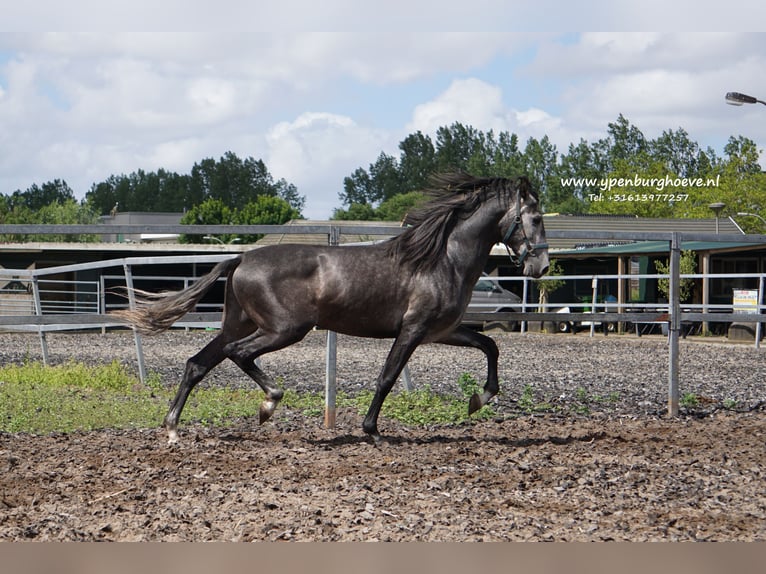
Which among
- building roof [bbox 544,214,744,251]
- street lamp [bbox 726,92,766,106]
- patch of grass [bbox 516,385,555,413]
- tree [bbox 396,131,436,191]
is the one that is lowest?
patch of grass [bbox 516,385,555,413]

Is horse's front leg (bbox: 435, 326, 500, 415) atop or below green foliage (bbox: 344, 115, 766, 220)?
below

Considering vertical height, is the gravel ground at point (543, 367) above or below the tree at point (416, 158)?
below

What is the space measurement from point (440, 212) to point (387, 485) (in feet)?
8.73

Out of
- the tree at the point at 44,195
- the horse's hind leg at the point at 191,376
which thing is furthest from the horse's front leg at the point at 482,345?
A: the tree at the point at 44,195

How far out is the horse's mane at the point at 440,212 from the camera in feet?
23.4

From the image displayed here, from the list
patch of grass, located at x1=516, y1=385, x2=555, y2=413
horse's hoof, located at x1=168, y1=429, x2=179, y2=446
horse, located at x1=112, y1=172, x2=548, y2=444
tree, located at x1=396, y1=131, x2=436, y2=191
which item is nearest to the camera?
horse's hoof, located at x1=168, y1=429, x2=179, y2=446

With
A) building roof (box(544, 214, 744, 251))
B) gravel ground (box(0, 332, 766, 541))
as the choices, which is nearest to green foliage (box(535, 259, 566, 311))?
building roof (box(544, 214, 744, 251))

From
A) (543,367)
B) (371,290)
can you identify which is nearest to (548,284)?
(543,367)

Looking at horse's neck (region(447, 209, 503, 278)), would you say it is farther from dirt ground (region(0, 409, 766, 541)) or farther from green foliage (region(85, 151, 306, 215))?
green foliage (region(85, 151, 306, 215))

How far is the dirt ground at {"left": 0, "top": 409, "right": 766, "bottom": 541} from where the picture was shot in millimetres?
4391

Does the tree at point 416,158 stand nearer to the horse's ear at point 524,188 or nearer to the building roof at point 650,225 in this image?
the building roof at point 650,225

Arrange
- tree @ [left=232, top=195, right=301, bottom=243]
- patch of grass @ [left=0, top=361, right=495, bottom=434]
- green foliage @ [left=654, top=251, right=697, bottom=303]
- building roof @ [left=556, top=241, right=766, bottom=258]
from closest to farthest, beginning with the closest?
patch of grass @ [left=0, top=361, right=495, bottom=434], building roof @ [left=556, top=241, right=766, bottom=258], green foliage @ [left=654, top=251, right=697, bottom=303], tree @ [left=232, top=195, right=301, bottom=243]

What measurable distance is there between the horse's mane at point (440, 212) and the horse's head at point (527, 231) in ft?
0.23

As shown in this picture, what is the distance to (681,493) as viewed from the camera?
17.0 feet
